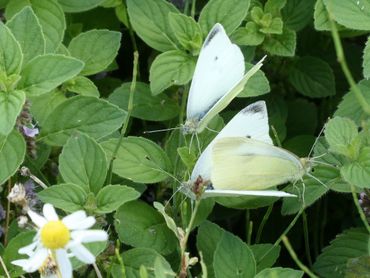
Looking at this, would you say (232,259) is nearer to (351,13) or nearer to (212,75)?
(212,75)

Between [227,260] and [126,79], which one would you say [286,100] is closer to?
[126,79]

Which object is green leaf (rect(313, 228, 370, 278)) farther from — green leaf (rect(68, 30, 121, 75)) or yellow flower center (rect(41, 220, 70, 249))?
yellow flower center (rect(41, 220, 70, 249))

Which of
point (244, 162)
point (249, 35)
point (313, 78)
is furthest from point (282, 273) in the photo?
point (313, 78)

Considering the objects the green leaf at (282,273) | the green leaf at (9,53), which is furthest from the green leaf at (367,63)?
the green leaf at (9,53)

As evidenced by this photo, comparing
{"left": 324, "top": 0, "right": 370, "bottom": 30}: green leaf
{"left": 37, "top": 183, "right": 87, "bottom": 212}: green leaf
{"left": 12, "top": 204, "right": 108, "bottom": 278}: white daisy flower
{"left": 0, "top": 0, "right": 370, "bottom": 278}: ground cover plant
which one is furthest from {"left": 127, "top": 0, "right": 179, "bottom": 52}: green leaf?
{"left": 12, "top": 204, "right": 108, "bottom": 278}: white daisy flower

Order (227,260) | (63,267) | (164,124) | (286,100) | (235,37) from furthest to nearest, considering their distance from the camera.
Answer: (286,100)
(164,124)
(235,37)
(227,260)
(63,267)

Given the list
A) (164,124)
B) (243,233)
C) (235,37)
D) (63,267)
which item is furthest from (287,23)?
(63,267)

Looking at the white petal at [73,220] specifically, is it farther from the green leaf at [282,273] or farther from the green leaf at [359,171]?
the green leaf at [359,171]
